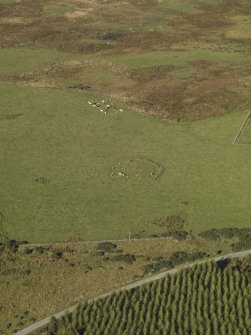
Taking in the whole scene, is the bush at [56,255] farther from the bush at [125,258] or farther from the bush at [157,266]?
the bush at [157,266]

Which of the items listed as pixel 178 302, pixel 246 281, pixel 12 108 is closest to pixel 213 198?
pixel 246 281

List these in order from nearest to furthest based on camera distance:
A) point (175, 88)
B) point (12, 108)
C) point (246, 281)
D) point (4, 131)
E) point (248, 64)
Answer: point (246, 281)
point (4, 131)
point (12, 108)
point (175, 88)
point (248, 64)

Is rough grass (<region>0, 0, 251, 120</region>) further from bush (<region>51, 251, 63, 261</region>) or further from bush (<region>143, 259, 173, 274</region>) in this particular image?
bush (<region>51, 251, 63, 261</region>)

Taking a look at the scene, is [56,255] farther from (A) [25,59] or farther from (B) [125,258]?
(A) [25,59]

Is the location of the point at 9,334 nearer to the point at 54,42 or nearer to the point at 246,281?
the point at 246,281

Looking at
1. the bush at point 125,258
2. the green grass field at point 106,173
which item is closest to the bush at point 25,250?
the green grass field at point 106,173
